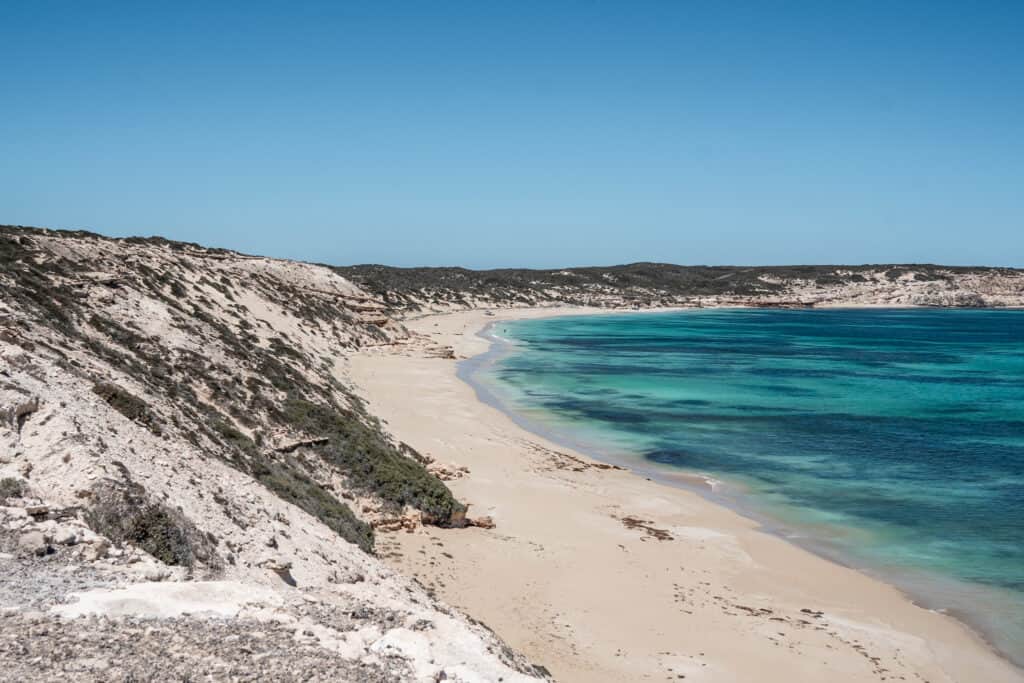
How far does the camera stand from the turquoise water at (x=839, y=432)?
16.9 metres

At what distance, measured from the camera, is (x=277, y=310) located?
39125 millimetres

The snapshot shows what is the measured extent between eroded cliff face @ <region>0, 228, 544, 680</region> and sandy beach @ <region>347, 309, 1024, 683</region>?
151cm

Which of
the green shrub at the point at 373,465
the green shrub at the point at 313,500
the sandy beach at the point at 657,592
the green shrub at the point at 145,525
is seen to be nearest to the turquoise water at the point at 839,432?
the sandy beach at the point at 657,592

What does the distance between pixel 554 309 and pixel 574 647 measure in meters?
97.3

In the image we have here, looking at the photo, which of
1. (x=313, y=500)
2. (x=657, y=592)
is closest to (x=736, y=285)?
(x=657, y=592)

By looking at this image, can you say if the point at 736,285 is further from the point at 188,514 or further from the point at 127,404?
the point at 188,514

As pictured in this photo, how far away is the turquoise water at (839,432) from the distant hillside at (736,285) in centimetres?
5052

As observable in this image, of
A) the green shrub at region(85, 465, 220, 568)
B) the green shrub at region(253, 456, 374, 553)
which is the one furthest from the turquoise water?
the green shrub at region(85, 465, 220, 568)

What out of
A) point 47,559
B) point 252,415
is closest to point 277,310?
point 252,415

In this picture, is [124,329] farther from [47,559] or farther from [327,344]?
[327,344]

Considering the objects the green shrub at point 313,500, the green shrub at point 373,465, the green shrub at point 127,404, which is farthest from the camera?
the green shrub at point 373,465

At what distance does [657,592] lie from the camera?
13.7 meters

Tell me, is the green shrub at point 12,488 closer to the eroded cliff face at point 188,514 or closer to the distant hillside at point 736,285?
the eroded cliff face at point 188,514

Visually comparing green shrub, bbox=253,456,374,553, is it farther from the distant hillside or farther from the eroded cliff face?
the distant hillside
